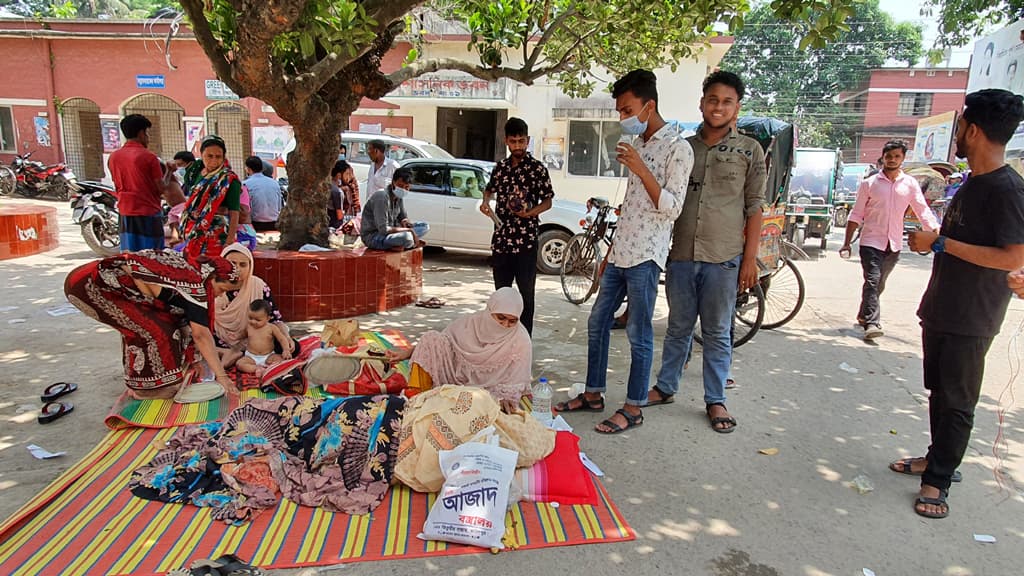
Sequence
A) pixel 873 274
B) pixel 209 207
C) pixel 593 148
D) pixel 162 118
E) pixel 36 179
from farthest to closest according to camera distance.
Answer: pixel 162 118 → pixel 593 148 → pixel 36 179 → pixel 873 274 → pixel 209 207

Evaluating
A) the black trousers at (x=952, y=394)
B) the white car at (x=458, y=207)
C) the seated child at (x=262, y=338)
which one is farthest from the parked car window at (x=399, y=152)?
the black trousers at (x=952, y=394)

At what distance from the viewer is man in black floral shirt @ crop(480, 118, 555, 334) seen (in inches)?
183

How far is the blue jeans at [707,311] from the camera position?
3.67 metres

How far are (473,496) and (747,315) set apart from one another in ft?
13.2

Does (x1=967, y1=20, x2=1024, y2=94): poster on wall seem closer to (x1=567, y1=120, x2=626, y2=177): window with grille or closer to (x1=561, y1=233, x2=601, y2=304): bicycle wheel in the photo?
(x1=561, y1=233, x2=601, y2=304): bicycle wheel

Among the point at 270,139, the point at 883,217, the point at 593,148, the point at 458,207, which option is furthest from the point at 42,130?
the point at 883,217

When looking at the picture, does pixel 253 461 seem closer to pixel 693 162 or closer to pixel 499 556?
pixel 499 556

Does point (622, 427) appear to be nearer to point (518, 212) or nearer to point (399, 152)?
point (518, 212)

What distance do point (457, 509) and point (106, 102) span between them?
1981cm

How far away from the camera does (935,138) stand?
1809 cm

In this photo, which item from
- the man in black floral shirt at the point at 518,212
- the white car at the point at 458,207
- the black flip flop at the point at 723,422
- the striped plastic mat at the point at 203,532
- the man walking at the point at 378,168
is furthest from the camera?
the white car at the point at 458,207

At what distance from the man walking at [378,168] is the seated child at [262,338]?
13.5 feet

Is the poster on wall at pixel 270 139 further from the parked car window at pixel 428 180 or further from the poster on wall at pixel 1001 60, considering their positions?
the poster on wall at pixel 1001 60

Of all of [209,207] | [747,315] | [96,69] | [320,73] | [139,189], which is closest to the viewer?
[320,73]
